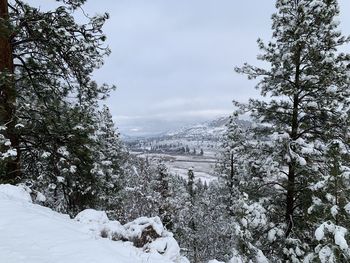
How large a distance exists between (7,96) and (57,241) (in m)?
4.84

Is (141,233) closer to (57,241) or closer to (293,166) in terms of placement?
(57,241)

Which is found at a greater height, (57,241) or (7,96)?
(7,96)

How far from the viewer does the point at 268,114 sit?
41.3ft

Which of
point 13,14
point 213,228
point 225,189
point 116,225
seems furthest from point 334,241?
point 213,228

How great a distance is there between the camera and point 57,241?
5188 millimetres

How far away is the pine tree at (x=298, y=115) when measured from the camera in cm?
1120

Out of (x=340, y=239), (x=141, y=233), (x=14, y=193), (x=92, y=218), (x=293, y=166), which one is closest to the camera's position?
(x=340, y=239)

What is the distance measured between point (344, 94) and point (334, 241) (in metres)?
6.10

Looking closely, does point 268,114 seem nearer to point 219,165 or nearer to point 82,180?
point 82,180

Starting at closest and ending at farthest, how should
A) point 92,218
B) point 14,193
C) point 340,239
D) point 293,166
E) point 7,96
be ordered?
point 340,239, point 14,193, point 92,218, point 7,96, point 293,166

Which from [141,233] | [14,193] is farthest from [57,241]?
[14,193]

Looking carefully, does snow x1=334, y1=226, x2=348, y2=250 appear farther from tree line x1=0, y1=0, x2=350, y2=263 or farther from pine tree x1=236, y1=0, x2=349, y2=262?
pine tree x1=236, y1=0, x2=349, y2=262

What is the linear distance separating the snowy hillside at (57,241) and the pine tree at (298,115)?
569 cm

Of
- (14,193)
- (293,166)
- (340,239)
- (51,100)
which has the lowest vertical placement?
(340,239)
